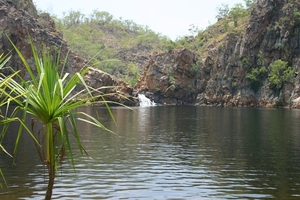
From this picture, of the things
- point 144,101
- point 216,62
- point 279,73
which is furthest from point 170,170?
point 216,62

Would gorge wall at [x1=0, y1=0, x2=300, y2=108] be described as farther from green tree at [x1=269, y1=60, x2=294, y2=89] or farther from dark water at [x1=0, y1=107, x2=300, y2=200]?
dark water at [x1=0, y1=107, x2=300, y2=200]

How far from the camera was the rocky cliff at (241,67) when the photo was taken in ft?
426

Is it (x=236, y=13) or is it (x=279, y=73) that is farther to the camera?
(x=236, y=13)

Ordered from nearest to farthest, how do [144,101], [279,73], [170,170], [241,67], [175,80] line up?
[170,170]
[279,73]
[241,67]
[144,101]
[175,80]

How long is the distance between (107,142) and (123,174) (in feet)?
47.8

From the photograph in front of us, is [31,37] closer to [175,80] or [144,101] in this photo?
[144,101]

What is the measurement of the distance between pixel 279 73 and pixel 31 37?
75.4 metres

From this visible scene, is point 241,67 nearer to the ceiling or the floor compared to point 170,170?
nearer to the ceiling

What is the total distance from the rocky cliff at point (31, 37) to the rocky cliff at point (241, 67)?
17.9 metres

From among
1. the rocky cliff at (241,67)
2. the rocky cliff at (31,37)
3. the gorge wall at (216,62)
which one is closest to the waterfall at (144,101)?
the gorge wall at (216,62)

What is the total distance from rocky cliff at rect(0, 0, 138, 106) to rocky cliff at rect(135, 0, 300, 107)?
17898mm

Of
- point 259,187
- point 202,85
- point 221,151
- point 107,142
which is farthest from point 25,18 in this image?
point 259,187

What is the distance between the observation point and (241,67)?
136500 mm

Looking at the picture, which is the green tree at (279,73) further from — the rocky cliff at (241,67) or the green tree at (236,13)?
the green tree at (236,13)
